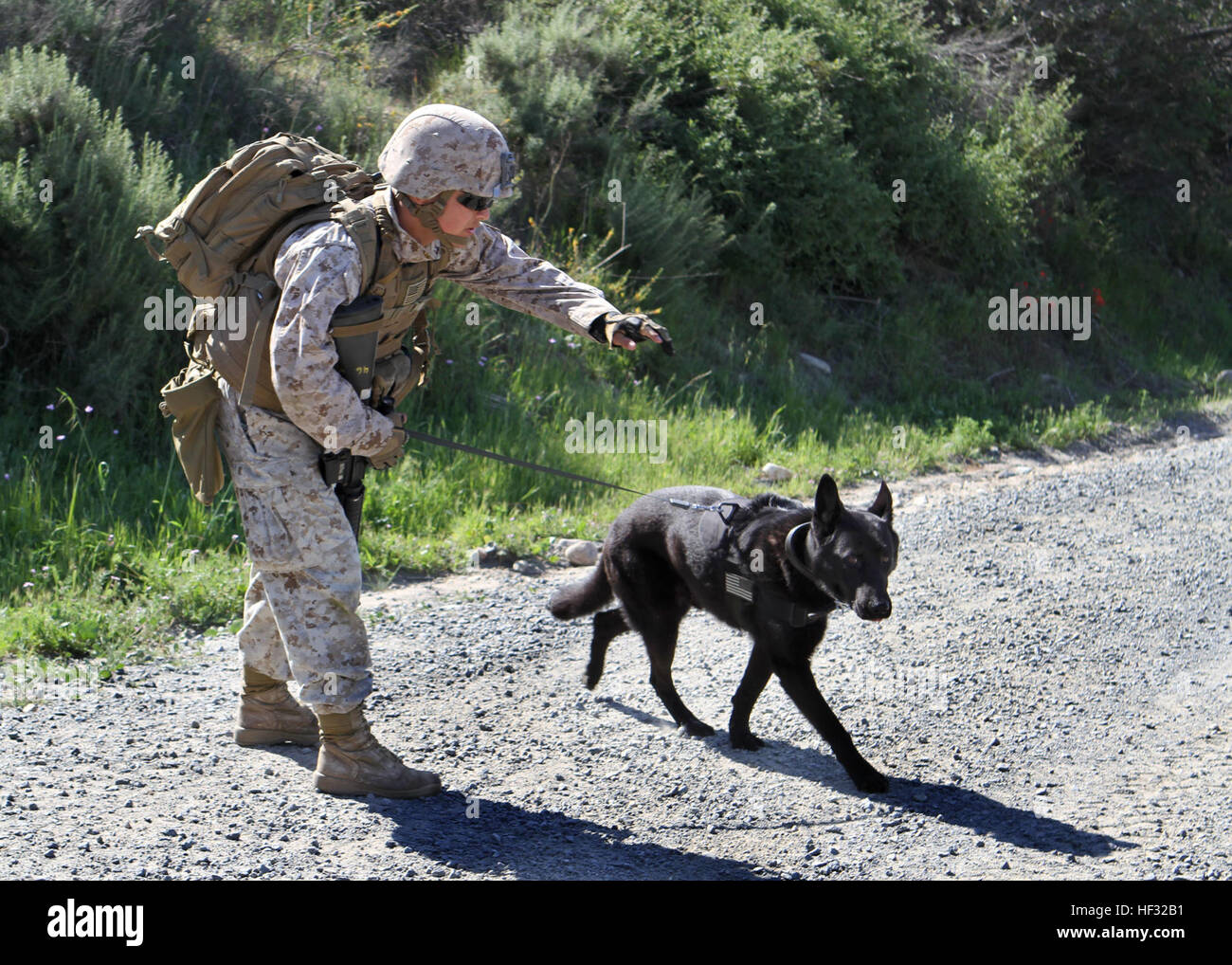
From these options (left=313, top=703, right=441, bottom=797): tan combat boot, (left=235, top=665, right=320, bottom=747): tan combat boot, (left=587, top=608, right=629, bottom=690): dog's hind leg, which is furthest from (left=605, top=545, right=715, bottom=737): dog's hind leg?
(left=235, top=665, right=320, bottom=747): tan combat boot

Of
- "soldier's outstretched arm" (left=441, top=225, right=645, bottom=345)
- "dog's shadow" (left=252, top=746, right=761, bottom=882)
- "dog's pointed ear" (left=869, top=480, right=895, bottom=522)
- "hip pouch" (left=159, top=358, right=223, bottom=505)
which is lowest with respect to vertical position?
"dog's shadow" (left=252, top=746, right=761, bottom=882)

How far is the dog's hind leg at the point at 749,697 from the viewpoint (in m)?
4.67

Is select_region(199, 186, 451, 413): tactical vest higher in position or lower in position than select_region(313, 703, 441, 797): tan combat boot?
higher

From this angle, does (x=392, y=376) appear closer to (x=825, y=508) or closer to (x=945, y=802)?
(x=825, y=508)

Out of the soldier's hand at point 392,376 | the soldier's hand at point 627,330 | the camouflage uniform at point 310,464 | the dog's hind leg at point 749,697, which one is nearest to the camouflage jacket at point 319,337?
the camouflage uniform at point 310,464

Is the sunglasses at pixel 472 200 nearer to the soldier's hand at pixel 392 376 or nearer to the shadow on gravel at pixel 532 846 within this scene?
the soldier's hand at pixel 392 376

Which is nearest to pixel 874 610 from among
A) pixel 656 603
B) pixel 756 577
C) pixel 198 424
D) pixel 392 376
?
pixel 756 577

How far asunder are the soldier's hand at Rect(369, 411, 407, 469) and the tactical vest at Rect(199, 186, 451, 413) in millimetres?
298

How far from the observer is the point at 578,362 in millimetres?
9523

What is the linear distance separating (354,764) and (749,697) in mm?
1513

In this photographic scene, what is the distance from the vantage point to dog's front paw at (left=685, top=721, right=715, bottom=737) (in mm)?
4945

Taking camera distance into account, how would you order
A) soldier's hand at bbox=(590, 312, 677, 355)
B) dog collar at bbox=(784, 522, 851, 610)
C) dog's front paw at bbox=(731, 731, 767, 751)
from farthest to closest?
1. dog's front paw at bbox=(731, 731, 767, 751)
2. dog collar at bbox=(784, 522, 851, 610)
3. soldier's hand at bbox=(590, 312, 677, 355)

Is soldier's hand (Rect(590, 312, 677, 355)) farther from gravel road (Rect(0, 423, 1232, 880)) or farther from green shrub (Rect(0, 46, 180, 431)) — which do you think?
green shrub (Rect(0, 46, 180, 431))

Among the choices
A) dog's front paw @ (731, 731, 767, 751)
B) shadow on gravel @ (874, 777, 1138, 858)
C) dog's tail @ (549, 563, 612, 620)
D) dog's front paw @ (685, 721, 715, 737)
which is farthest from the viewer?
dog's tail @ (549, 563, 612, 620)
